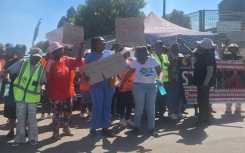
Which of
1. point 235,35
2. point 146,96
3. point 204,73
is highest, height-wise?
point 235,35

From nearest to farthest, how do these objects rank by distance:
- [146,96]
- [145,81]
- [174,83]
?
1. [145,81]
2. [146,96]
3. [174,83]

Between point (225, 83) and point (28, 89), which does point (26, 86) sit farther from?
point (225, 83)

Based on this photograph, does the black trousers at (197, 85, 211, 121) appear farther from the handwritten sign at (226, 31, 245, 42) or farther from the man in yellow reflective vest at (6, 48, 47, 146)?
the man in yellow reflective vest at (6, 48, 47, 146)

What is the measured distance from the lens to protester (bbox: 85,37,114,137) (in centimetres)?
470

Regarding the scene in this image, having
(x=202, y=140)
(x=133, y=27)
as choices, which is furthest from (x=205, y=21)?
(x=202, y=140)

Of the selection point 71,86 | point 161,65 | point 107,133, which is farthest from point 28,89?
point 161,65

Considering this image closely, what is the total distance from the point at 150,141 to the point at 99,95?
1328mm

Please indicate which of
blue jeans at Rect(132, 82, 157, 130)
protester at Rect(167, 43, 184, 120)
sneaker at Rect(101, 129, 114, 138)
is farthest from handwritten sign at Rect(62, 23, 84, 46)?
protester at Rect(167, 43, 184, 120)

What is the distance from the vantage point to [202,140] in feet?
15.5

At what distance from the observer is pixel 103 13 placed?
2703 cm

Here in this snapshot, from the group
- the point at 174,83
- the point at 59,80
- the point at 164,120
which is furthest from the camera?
the point at 174,83

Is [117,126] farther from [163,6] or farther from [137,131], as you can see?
[163,6]

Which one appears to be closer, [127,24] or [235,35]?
[127,24]

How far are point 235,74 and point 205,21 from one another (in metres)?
9.69
